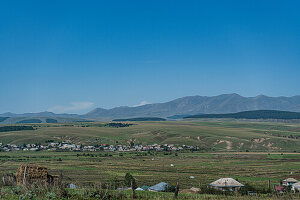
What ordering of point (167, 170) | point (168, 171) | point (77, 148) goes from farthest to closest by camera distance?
point (77, 148) < point (167, 170) < point (168, 171)

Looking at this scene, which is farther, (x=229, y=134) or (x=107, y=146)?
(x=229, y=134)

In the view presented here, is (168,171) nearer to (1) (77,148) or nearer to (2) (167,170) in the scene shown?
(2) (167,170)

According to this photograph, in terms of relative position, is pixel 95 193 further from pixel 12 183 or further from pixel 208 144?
pixel 208 144

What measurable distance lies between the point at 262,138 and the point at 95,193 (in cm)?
17024

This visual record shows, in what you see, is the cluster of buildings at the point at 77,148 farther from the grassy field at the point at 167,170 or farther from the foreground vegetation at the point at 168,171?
the foreground vegetation at the point at 168,171

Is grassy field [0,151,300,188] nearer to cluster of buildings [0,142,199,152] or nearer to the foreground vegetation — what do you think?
the foreground vegetation

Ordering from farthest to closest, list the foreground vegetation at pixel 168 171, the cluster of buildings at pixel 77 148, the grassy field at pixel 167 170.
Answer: the cluster of buildings at pixel 77 148, the grassy field at pixel 167 170, the foreground vegetation at pixel 168 171

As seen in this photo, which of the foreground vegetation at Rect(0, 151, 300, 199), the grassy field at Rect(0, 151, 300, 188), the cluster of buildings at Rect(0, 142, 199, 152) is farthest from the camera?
the cluster of buildings at Rect(0, 142, 199, 152)

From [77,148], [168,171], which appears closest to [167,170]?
[168,171]

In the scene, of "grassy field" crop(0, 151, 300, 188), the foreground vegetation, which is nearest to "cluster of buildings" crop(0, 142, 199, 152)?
"grassy field" crop(0, 151, 300, 188)

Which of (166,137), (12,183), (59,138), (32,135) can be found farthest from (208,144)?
(12,183)

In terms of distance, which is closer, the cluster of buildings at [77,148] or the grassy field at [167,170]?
the grassy field at [167,170]

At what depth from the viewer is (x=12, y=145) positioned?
155125 mm

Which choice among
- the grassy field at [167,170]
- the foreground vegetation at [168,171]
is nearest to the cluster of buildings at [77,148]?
the grassy field at [167,170]
